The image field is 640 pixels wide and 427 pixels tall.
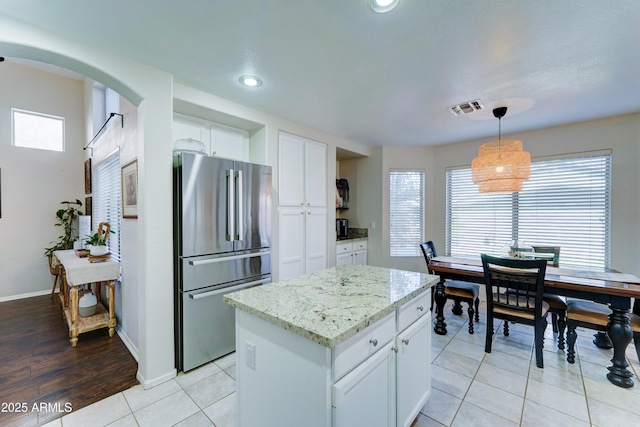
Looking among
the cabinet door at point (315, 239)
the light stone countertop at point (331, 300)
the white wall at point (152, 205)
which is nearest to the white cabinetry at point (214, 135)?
the white wall at point (152, 205)

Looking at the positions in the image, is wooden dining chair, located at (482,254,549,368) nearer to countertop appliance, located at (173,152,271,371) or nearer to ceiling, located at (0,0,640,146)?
ceiling, located at (0,0,640,146)

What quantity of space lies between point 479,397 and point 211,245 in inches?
94.8

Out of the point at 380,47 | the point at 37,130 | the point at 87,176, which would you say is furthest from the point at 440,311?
the point at 37,130

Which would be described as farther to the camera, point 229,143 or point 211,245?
point 229,143

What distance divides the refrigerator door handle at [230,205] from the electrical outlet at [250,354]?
1.29 m

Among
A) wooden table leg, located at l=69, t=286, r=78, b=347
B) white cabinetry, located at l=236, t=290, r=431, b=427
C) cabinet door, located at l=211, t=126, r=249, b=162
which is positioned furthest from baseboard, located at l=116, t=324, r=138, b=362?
cabinet door, located at l=211, t=126, r=249, b=162

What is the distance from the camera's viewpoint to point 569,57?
6.36ft

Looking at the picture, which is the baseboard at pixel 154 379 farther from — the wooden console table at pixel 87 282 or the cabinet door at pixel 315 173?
the cabinet door at pixel 315 173

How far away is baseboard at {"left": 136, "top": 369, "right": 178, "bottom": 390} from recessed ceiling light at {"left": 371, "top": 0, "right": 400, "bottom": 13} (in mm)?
2941

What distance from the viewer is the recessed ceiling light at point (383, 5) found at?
4.61 ft

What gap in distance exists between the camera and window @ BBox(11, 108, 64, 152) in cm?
424

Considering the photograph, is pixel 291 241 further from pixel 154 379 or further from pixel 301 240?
pixel 154 379

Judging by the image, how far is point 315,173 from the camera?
3779 mm

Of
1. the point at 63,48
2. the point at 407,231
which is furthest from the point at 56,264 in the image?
the point at 407,231
